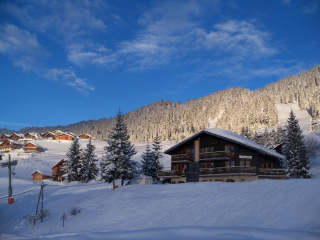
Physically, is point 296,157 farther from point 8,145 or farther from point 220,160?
point 8,145

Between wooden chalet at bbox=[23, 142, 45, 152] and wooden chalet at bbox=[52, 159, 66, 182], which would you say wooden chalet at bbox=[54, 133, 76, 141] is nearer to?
wooden chalet at bbox=[23, 142, 45, 152]

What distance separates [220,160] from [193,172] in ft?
14.4

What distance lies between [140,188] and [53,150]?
2914 inches

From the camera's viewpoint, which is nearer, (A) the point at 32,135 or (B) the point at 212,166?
(B) the point at 212,166

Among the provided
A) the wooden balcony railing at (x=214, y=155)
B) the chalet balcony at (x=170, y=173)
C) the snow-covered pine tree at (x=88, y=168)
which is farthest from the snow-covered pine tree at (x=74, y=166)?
the wooden balcony railing at (x=214, y=155)

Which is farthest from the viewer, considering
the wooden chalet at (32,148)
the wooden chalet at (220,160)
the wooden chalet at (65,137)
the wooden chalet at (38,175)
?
the wooden chalet at (65,137)

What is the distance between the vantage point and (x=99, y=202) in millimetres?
29938

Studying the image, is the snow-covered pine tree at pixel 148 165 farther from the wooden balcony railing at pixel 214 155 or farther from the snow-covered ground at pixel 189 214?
the snow-covered ground at pixel 189 214

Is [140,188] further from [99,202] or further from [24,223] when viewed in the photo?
[24,223]

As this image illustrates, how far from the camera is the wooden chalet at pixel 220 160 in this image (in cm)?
3527

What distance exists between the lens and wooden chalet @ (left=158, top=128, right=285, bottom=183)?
116ft

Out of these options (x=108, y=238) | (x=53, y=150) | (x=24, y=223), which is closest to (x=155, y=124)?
(x=53, y=150)

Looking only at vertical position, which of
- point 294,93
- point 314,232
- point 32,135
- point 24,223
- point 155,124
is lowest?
point 24,223

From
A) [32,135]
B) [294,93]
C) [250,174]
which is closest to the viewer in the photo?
[250,174]
